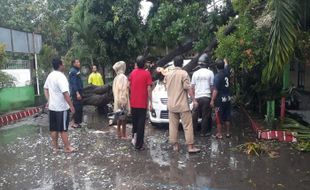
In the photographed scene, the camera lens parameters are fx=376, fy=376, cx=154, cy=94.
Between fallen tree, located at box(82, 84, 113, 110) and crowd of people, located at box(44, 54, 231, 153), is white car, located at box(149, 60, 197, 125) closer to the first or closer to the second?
crowd of people, located at box(44, 54, 231, 153)

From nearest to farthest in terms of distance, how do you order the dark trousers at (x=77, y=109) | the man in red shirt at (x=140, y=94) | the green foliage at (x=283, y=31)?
1. the green foliage at (x=283, y=31)
2. the man in red shirt at (x=140, y=94)
3. the dark trousers at (x=77, y=109)

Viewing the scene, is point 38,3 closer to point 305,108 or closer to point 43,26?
point 43,26

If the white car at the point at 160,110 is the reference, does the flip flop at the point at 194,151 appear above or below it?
below

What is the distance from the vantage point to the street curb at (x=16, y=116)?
12457 mm

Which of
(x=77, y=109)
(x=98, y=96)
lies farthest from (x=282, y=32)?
(x=98, y=96)

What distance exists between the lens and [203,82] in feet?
27.9

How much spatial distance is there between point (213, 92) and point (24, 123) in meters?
6.95

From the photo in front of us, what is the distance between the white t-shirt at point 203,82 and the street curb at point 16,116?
6.91 meters

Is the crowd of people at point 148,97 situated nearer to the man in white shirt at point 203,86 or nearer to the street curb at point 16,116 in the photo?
the man in white shirt at point 203,86

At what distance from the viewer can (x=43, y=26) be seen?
1115 inches

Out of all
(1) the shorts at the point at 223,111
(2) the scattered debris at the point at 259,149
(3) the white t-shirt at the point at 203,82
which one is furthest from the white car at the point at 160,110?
(2) the scattered debris at the point at 259,149

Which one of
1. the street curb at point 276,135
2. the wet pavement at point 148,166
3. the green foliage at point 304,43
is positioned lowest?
the wet pavement at point 148,166

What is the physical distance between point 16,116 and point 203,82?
768cm

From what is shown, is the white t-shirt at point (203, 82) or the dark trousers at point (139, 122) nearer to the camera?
the dark trousers at point (139, 122)
